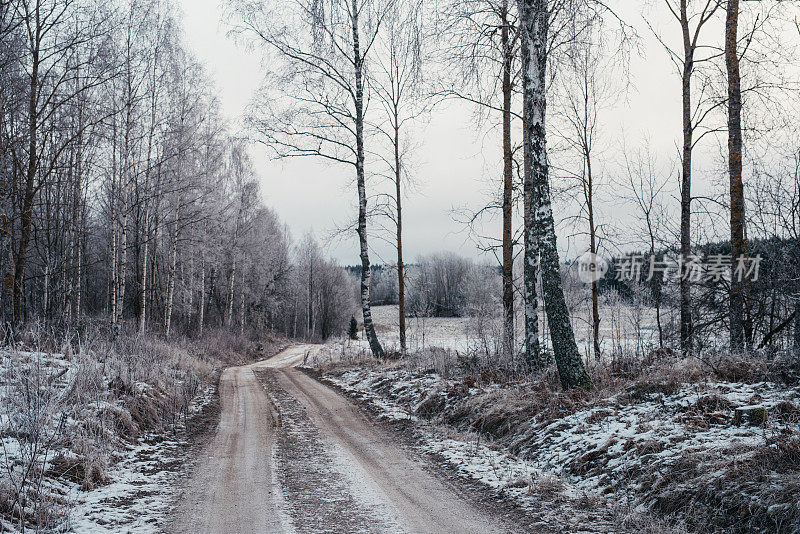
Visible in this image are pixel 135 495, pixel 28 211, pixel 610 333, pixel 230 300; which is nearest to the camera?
pixel 135 495

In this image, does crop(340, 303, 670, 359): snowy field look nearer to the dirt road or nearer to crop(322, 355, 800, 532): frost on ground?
crop(322, 355, 800, 532): frost on ground

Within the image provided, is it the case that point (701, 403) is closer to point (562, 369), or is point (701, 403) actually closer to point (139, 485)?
point (562, 369)

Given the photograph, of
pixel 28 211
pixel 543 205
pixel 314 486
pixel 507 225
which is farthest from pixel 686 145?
pixel 28 211

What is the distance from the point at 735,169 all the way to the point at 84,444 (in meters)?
11.6

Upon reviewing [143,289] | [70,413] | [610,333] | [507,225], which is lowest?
[610,333]

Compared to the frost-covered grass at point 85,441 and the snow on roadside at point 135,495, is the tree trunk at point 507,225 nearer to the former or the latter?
the frost-covered grass at point 85,441

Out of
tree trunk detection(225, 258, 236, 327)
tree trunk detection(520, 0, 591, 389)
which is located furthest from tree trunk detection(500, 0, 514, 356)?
tree trunk detection(225, 258, 236, 327)

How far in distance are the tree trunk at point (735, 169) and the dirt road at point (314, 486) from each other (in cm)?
627

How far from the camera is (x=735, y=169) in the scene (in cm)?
945

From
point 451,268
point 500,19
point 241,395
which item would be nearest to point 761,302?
point 500,19

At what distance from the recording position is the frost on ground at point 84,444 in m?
4.25

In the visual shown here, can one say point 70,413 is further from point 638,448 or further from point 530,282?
point 530,282

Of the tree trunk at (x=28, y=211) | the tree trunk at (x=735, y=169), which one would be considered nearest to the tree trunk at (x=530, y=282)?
the tree trunk at (x=735, y=169)

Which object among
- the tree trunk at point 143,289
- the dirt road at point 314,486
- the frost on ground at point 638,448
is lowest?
the dirt road at point 314,486
